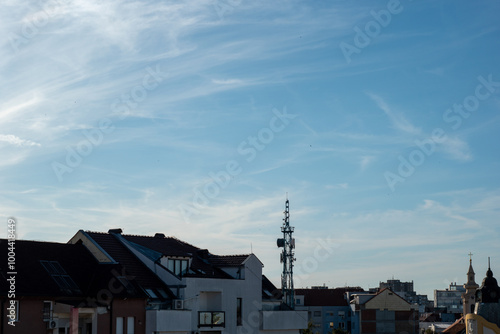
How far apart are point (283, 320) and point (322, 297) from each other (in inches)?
2896

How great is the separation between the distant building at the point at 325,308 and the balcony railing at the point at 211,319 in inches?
2955

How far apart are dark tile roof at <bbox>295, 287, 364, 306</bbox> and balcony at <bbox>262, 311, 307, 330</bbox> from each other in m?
69.0

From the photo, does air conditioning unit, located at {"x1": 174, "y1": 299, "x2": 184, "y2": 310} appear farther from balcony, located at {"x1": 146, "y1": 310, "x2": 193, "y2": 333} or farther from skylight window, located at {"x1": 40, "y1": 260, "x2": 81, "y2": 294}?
skylight window, located at {"x1": 40, "y1": 260, "x2": 81, "y2": 294}

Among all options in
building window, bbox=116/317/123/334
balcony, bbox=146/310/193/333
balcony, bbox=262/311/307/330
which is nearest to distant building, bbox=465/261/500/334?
balcony, bbox=262/311/307/330

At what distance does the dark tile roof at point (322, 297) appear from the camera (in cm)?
13125

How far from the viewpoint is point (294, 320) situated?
202 ft

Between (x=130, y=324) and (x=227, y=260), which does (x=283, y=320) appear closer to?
(x=227, y=260)

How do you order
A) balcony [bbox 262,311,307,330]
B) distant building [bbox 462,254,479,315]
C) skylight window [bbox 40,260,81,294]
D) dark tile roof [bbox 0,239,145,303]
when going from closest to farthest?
dark tile roof [bbox 0,239,145,303], skylight window [bbox 40,260,81,294], balcony [bbox 262,311,307,330], distant building [bbox 462,254,479,315]

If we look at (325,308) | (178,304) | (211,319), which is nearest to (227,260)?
(211,319)

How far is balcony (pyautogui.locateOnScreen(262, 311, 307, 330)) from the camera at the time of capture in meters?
59.2

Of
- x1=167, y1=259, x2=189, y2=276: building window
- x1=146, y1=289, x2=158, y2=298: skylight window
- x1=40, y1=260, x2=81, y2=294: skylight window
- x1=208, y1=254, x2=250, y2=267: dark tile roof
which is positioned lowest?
x1=146, y1=289, x2=158, y2=298: skylight window

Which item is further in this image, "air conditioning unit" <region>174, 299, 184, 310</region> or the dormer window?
the dormer window

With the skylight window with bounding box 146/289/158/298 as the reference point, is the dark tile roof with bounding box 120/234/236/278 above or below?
above

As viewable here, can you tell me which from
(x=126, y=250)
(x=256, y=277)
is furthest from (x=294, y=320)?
(x=126, y=250)
